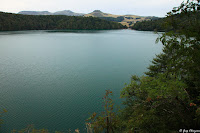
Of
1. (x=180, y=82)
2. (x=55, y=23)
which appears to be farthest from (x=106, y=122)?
(x=55, y=23)

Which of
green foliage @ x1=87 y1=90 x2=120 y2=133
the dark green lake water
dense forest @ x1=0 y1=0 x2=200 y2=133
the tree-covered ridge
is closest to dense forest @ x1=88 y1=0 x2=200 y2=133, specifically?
dense forest @ x1=0 y1=0 x2=200 y2=133

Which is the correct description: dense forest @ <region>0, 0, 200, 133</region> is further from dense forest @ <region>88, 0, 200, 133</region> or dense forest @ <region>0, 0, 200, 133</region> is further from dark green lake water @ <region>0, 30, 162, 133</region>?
dark green lake water @ <region>0, 30, 162, 133</region>

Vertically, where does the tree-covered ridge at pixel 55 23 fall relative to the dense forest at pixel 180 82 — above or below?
above

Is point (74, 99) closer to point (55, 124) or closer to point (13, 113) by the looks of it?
point (55, 124)

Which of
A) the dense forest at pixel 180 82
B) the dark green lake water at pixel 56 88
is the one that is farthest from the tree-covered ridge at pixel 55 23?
the dense forest at pixel 180 82

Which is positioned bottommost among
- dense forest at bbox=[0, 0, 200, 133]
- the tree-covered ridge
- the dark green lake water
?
the dark green lake water

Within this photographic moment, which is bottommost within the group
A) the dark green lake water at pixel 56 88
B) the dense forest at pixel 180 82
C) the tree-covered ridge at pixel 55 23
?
the dark green lake water at pixel 56 88

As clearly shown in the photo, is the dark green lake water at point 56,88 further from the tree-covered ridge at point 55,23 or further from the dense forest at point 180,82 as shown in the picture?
the tree-covered ridge at point 55,23

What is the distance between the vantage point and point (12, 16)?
12031 centimetres

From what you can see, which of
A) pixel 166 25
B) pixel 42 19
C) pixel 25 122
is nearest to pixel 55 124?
pixel 25 122

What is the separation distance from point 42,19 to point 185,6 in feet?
502

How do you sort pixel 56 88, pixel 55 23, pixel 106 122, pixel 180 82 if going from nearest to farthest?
1. pixel 180 82
2. pixel 106 122
3. pixel 56 88
4. pixel 55 23

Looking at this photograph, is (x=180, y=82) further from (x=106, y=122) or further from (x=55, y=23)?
(x=55, y=23)

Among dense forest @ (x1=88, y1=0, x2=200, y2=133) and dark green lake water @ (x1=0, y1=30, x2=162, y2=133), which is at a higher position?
dense forest @ (x1=88, y1=0, x2=200, y2=133)
